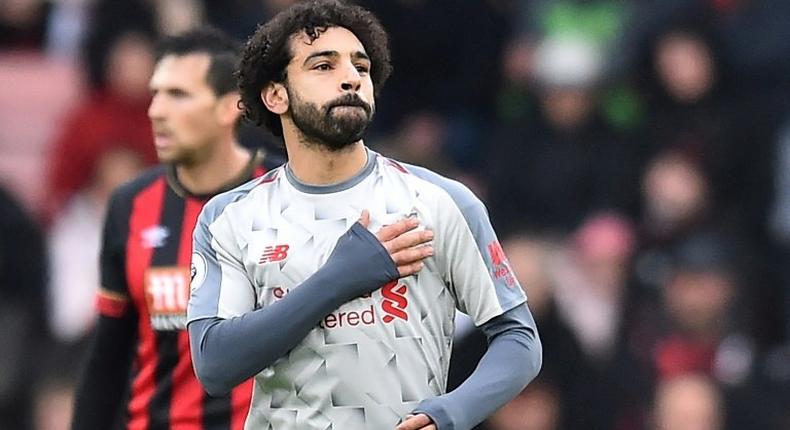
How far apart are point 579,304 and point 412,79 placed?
168 centimetres

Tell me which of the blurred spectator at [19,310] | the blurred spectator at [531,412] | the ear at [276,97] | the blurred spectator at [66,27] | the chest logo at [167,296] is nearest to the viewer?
the ear at [276,97]

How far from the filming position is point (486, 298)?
15.1 feet

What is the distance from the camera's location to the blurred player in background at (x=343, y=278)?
4.50m

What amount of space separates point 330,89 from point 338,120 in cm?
8

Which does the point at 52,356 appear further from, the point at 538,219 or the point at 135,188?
the point at 135,188

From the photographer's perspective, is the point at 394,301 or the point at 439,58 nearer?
the point at 394,301

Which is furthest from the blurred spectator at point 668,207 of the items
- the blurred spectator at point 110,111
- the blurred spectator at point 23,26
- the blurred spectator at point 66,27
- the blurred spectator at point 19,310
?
the blurred spectator at point 23,26

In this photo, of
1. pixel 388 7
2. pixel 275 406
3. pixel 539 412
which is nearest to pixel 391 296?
pixel 275 406

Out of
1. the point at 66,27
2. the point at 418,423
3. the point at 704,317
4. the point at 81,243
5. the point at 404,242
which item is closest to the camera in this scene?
the point at 418,423

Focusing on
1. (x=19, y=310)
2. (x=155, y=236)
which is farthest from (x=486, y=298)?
(x=19, y=310)

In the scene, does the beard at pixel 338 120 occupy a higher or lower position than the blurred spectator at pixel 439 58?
higher

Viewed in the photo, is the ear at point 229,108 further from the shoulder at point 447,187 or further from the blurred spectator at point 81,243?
the blurred spectator at point 81,243

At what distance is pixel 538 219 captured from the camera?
9.89m

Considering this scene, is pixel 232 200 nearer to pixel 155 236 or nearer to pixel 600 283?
pixel 155 236
